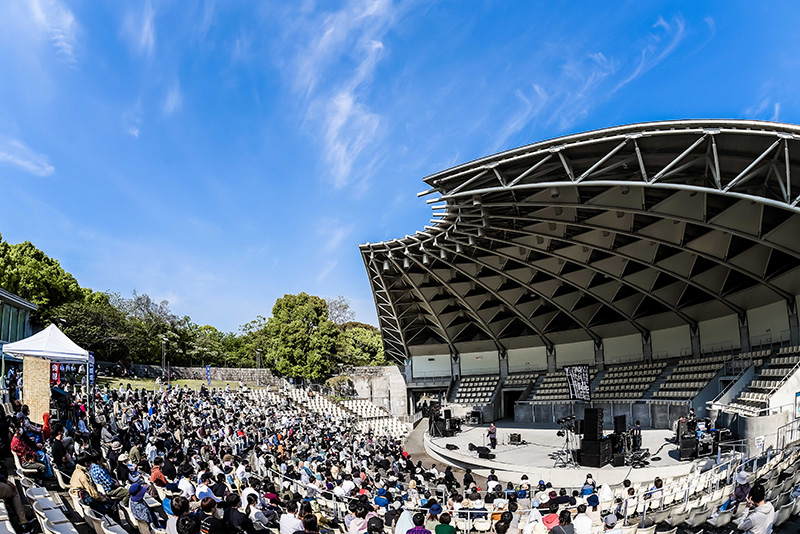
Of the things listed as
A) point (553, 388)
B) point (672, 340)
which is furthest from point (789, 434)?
point (553, 388)

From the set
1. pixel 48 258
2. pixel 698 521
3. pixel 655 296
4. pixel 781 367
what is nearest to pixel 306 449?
pixel 698 521

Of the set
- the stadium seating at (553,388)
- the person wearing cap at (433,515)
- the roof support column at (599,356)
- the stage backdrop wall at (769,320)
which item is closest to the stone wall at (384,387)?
the stadium seating at (553,388)

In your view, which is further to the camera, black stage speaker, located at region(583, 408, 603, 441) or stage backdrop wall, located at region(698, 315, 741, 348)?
stage backdrop wall, located at region(698, 315, 741, 348)

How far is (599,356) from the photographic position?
137ft

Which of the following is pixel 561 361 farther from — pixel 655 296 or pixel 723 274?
pixel 723 274

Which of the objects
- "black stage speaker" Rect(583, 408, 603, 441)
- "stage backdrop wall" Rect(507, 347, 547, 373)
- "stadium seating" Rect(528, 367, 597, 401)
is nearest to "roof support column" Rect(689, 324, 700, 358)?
"stadium seating" Rect(528, 367, 597, 401)

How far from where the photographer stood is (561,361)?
44.3 metres

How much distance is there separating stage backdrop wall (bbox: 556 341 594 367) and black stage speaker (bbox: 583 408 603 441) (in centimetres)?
2157

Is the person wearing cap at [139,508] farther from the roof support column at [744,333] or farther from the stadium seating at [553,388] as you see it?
the stadium seating at [553,388]

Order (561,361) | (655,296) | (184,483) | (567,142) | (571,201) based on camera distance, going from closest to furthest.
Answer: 1. (184,483)
2. (567,142)
3. (571,201)
4. (655,296)
5. (561,361)

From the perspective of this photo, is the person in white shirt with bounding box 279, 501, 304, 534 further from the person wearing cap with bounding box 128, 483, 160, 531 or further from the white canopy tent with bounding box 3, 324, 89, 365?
the white canopy tent with bounding box 3, 324, 89, 365

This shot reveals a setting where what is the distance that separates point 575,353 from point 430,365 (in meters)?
14.0

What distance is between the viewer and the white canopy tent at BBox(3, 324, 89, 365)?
17094 millimetres

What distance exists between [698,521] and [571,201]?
16879 mm
